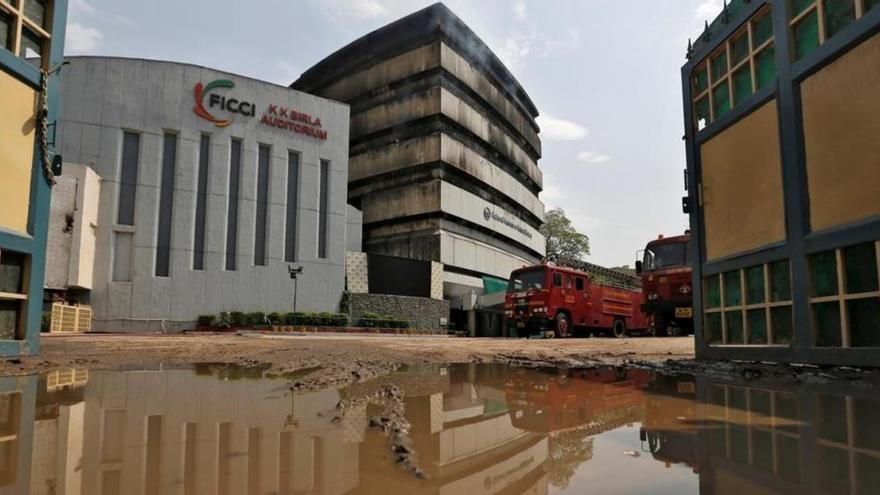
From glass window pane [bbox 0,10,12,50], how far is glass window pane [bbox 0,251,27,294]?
2.71 m

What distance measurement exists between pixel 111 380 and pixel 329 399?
96.4 inches

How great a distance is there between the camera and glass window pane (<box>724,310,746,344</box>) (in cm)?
697

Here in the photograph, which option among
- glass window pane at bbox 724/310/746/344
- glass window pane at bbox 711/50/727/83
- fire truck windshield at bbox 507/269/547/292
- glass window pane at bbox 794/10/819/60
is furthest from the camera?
fire truck windshield at bbox 507/269/547/292

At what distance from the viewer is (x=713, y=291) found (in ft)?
25.2

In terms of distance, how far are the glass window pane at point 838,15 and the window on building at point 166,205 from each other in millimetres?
23647

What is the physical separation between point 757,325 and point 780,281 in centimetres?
70

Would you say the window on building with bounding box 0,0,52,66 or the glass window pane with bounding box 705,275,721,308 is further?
the glass window pane with bounding box 705,275,721,308

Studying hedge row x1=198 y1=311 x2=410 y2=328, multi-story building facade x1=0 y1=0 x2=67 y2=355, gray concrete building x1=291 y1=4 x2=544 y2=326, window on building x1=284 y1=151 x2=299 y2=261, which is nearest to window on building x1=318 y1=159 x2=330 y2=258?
window on building x1=284 y1=151 x2=299 y2=261

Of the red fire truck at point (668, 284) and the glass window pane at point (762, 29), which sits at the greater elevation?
the glass window pane at point (762, 29)

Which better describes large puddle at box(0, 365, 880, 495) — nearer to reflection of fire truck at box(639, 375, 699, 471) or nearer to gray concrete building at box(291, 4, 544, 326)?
reflection of fire truck at box(639, 375, 699, 471)

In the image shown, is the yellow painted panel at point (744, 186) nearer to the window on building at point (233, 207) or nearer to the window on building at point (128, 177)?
the window on building at point (233, 207)

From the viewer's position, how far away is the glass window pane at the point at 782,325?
240 inches

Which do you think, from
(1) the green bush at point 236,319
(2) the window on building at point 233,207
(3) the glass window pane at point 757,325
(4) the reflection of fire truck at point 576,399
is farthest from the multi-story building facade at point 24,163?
(2) the window on building at point 233,207

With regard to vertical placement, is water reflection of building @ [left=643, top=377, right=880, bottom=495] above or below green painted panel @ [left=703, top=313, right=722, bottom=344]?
below
